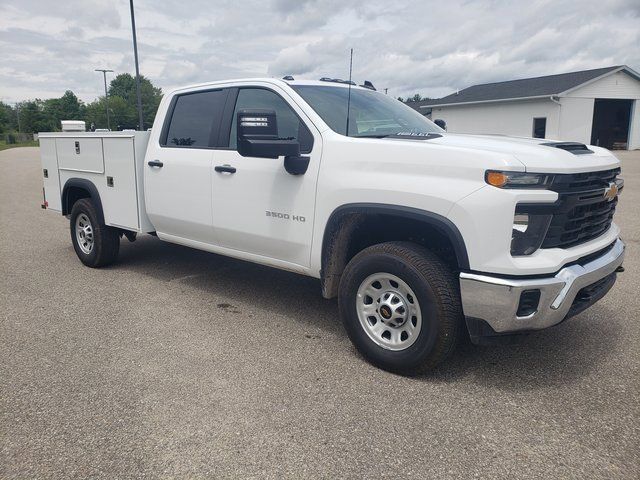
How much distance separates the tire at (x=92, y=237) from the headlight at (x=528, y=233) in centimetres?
469

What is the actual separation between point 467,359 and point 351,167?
163 centimetres

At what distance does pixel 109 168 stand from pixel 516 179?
4.37m

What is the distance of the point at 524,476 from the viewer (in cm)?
263

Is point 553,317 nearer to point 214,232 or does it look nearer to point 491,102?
point 214,232

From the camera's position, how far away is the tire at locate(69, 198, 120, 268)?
621cm

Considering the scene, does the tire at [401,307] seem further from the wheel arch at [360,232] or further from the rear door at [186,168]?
the rear door at [186,168]

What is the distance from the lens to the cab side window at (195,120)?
4.88 meters

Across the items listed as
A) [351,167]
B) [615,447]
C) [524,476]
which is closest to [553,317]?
[615,447]

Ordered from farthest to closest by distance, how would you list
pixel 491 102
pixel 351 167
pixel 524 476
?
A: 1. pixel 491 102
2. pixel 351 167
3. pixel 524 476

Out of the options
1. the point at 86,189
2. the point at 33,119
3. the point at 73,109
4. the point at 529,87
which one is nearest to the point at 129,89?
the point at 73,109

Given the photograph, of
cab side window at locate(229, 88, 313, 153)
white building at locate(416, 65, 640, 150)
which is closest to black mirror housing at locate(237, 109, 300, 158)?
cab side window at locate(229, 88, 313, 153)

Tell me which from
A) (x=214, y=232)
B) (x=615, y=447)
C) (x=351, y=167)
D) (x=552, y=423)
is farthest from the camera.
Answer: (x=214, y=232)

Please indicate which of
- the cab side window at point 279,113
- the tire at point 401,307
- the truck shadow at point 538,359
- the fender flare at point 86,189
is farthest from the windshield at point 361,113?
the fender flare at point 86,189

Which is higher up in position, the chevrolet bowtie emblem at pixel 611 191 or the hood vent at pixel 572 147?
the hood vent at pixel 572 147
